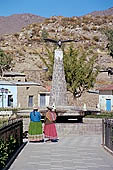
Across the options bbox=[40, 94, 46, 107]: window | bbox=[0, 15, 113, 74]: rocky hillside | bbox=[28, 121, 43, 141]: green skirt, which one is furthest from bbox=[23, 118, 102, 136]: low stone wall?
bbox=[0, 15, 113, 74]: rocky hillside

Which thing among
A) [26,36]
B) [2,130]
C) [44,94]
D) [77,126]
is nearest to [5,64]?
[44,94]

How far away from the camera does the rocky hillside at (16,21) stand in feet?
565

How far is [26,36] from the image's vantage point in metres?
94.8

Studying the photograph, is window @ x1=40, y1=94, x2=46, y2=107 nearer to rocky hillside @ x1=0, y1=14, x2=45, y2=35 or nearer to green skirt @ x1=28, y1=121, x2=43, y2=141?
green skirt @ x1=28, y1=121, x2=43, y2=141

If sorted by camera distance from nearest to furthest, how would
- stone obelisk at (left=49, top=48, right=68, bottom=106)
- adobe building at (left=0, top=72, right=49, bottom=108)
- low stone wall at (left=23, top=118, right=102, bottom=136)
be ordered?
low stone wall at (left=23, top=118, right=102, bottom=136) → stone obelisk at (left=49, top=48, right=68, bottom=106) → adobe building at (left=0, top=72, right=49, bottom=108)

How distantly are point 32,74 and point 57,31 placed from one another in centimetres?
4536

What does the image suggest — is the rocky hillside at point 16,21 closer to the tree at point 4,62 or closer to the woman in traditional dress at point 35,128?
the tree at point 4,62

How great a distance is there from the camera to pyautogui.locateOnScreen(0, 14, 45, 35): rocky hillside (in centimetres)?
17225

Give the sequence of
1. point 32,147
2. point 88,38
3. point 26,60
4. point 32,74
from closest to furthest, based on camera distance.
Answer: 1. point 32,147
2. point 32,74
3. point 26,60
4. point 88,38

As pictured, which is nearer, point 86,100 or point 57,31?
point 86,100

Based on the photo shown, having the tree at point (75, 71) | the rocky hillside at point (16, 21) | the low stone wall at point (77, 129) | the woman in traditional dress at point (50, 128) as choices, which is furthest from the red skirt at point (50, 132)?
the rocky hillside at point (16, 21)

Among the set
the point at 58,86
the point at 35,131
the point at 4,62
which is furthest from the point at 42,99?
the point at 35,131

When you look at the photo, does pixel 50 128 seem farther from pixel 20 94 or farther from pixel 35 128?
pixel 20 94

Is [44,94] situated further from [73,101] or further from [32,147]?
[32,147]
